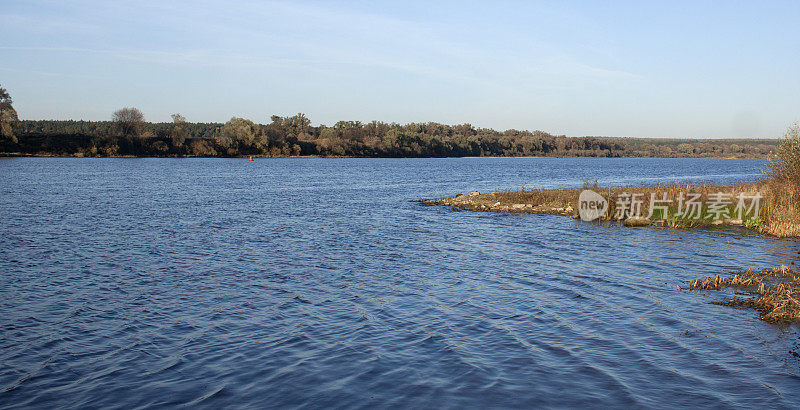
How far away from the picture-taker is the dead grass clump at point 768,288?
15.2 meters

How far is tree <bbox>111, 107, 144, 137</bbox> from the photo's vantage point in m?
173

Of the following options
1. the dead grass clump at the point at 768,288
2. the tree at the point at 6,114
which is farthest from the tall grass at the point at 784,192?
the tree at the point at 6,114

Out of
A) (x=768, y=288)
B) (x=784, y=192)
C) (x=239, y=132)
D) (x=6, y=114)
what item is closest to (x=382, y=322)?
(x=768, y=288)

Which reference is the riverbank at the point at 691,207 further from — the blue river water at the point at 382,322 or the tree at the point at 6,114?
the tree at the point at 6,114

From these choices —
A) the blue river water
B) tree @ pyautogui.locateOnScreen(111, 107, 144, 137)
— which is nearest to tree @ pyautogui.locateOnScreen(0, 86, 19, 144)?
tree @ pyautogui.locateOnScreen(111, 107, 144, 137)

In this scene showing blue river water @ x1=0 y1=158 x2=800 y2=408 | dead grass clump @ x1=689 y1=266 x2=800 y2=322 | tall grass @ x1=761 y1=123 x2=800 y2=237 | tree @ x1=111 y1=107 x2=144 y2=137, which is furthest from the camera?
tree @ x1=111 y1=107 x2=144 y2=137

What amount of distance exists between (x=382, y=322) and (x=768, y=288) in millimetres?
12348

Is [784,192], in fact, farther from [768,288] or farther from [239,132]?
[239,132]

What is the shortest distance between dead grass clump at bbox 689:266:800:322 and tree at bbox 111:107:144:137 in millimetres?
179816

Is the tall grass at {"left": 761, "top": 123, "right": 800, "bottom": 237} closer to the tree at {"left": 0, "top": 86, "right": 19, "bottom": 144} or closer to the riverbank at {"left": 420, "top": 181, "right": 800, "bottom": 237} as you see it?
the riverbank at {"left": 420, "top": 181, "right": 800, "bottom": 237}

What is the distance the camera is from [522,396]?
10.7 m

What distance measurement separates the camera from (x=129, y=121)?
Answer: 17388 cm

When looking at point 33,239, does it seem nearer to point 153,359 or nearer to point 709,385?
point 153,359

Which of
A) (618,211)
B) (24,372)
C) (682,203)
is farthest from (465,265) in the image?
(682,203)
